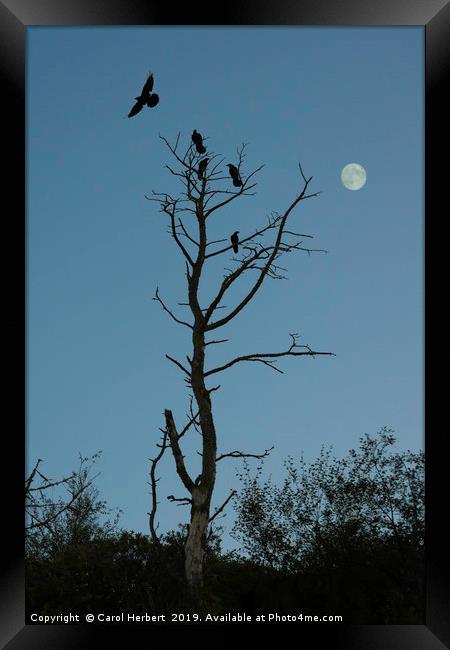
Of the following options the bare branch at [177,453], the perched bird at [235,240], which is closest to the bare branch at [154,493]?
the bare branch at [177,453]

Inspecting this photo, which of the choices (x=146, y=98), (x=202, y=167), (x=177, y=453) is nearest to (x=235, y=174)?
(x=202, y=167)

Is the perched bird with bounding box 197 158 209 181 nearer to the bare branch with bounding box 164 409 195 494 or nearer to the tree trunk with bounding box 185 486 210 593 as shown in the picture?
the bare branch with bounding box 164 409 195 494

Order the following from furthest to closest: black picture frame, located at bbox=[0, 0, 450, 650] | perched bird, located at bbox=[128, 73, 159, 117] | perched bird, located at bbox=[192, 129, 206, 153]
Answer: perched bird, located at bbox=[192, 129, 206, 153]
perched bird, located at bbox=[128, 73, 159, 117]
black picture frame, located at bbox=[0, 0, 450, 650]

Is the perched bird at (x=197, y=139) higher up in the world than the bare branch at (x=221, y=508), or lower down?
higher up

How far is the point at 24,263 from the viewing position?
3623 mm

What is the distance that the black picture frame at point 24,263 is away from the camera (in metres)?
3.35

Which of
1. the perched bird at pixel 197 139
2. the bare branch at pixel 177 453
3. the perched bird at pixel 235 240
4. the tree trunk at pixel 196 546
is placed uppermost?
the perched bird at pixel 197 139

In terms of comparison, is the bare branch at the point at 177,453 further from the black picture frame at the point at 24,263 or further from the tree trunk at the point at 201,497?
the black picture frame at the point at 24,263

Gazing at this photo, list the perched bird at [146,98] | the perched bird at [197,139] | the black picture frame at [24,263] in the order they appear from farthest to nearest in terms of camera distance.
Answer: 1. the perched bird at [197,139]
2. the perched bird at [146,98]
3. the black picture frame at [24,263]

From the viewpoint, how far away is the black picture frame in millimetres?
3354

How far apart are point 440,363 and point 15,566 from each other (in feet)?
7.66

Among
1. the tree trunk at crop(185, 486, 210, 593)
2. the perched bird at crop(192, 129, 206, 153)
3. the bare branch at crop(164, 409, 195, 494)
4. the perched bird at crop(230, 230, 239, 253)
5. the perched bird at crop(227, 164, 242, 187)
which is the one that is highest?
the perched bird at crop(192, 129, 206, 153)

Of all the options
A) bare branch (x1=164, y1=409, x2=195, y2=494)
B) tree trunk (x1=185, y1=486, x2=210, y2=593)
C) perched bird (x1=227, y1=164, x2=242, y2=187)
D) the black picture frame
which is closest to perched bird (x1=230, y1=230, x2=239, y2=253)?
perched bird (x1=227, y1=164, x2=242, y2=187)

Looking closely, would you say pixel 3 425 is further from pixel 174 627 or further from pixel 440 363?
pixel 440 363
